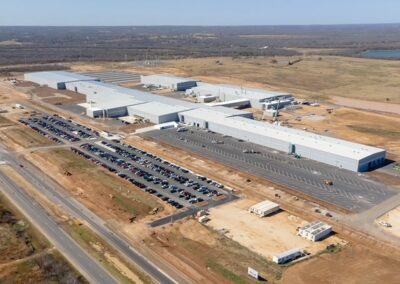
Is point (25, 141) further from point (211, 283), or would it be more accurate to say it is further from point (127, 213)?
point (211, 283)

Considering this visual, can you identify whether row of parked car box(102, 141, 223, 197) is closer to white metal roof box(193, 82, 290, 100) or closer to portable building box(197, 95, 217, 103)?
portable building box(197, 95, 217, 103)

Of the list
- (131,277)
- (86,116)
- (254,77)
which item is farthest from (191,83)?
(131,277)

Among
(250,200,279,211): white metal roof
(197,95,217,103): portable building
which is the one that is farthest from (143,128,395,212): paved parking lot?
(197,95,217,103): portable building

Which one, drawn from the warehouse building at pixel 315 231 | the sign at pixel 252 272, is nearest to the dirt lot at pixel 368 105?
the warehouse building at pixel 315 231

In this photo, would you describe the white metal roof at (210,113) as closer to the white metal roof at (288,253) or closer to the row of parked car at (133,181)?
the row of parked car at (133,181)

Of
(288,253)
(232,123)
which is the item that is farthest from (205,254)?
(232,123)

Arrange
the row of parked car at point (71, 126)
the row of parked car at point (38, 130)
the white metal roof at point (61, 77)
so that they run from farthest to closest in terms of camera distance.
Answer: the white metal roof at point (61, 77)
the row of parked car at point (71, 126)
the row of parked car at point (38, 130)

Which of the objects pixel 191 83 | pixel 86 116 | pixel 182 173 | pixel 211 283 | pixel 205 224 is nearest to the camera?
pixel 211 283
